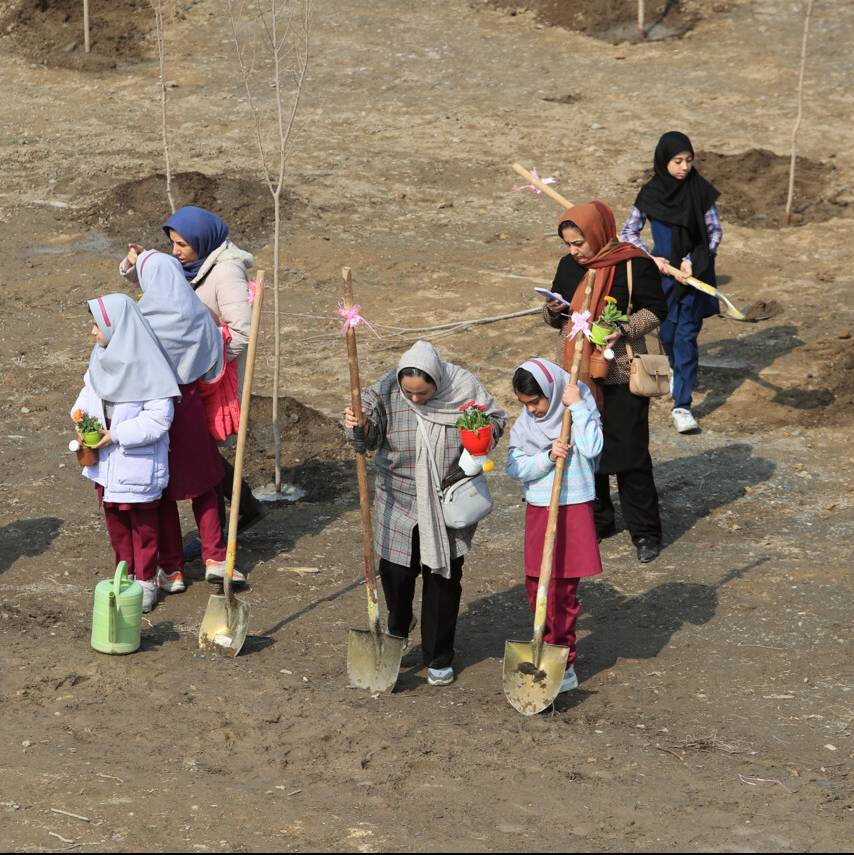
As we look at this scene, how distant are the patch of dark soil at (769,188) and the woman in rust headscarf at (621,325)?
581 cm

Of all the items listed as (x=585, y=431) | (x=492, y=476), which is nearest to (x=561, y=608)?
(x=585, y=431)

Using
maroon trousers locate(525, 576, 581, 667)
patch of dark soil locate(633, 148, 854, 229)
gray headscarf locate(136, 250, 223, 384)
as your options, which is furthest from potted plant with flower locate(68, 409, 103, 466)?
patch of dark soil locate(633, 148, 854, 229)

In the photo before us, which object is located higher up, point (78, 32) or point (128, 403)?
point (78, 32)

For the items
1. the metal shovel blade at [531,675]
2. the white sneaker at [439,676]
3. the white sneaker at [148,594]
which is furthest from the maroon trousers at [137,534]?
the metal shovel blade at [531,675]

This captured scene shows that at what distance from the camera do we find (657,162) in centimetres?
938

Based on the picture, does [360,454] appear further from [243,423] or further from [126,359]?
[126,359]

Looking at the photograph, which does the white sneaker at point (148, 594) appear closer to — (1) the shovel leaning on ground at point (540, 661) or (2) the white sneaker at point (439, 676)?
(2) the white sneaker at point (439, 676)

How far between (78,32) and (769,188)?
8.92 meters

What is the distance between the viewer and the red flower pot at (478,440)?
241 inches

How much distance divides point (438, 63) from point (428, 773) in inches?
497

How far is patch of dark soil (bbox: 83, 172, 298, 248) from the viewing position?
13.2m

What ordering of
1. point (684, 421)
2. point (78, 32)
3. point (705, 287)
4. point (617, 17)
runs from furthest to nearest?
point (78, 32) < point (617, 17) < point (684, 421) < point (705, 287)

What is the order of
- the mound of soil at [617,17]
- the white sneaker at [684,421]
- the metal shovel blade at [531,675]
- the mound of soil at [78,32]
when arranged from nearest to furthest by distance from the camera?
the metal shovel blade at [531,675] < the white sneaker at [684,421] < the mound of soil at [78,32] < the mound of soil at [617,17]

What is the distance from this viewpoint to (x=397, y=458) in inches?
251
